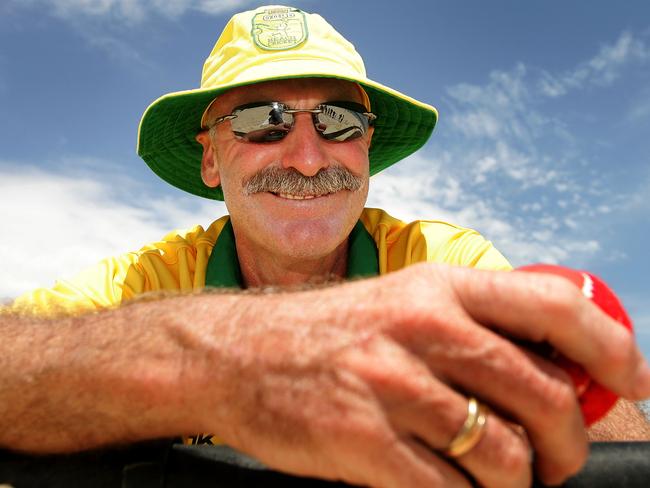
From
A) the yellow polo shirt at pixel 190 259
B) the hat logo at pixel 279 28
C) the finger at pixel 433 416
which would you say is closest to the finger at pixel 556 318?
the finger at pixel 433 416

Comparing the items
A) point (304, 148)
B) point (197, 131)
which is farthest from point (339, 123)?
point (197, 131)

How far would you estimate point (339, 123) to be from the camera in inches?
126

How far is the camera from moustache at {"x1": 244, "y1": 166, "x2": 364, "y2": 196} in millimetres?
3127

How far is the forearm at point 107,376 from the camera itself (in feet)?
3.71

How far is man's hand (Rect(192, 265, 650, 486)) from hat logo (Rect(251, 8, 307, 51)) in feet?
8.15

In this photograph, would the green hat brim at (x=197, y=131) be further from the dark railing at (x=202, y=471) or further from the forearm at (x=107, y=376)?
the dark railing at (x=202, y=471)

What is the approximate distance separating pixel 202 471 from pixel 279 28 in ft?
8.87

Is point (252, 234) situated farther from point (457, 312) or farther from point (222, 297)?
point (457, 312)

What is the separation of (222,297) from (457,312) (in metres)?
0.48

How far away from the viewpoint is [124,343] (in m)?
1.24

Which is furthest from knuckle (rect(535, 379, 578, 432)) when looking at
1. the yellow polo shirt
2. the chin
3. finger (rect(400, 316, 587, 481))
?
the chin

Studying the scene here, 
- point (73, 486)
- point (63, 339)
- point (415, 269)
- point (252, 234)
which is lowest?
→ point (73, 486)

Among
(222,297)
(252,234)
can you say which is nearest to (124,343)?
(222,297)

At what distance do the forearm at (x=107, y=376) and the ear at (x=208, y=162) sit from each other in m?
2.33
